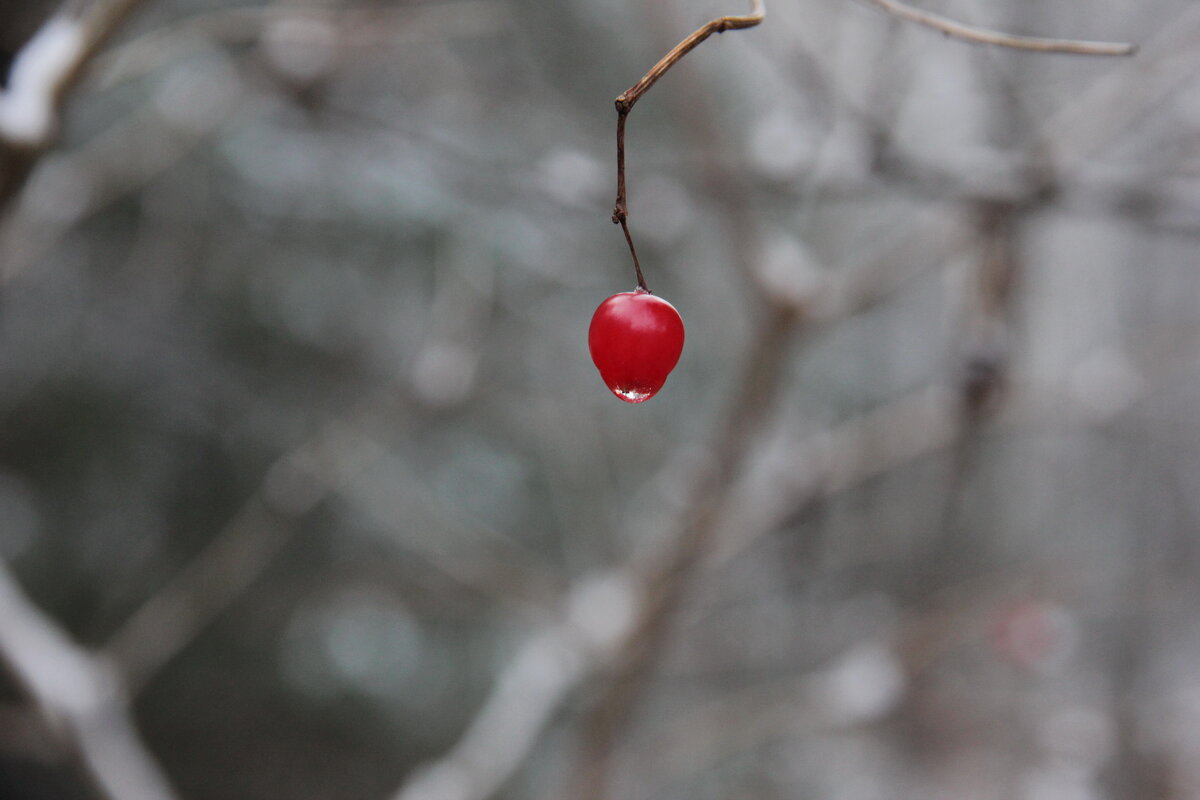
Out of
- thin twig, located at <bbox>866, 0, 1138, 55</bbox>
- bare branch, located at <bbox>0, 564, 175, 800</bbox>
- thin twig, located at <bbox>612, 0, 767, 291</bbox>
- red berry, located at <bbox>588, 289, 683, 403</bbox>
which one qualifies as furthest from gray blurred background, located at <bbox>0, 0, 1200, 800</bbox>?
thin twig, located at <bbox>612, 0, 767, 291</bbox>

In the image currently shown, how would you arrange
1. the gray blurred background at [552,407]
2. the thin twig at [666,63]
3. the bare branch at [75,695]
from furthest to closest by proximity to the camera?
the gray blurred background at [552,407]
the bare branch at [75,695]
the thin twig at [666,63]

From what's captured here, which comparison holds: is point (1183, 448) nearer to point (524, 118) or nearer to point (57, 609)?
point (524, 118)

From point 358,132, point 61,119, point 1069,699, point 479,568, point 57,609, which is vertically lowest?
point 1069,699

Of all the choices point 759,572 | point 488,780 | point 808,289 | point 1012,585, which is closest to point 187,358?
point 488,780

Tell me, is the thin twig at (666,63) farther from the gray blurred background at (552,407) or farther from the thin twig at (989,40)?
Answer: the gray blurred background at (552,407)

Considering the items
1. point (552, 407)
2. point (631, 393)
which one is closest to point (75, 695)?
point (631, 393)

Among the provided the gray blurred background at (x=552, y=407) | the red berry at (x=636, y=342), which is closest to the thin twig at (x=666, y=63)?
the red berry at (x=636, y=342)

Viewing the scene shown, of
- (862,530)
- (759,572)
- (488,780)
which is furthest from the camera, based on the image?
(862,530)
